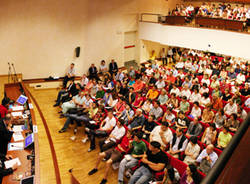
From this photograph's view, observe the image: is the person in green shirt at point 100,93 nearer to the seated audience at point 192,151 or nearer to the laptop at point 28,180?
the seated audience at point 192,151

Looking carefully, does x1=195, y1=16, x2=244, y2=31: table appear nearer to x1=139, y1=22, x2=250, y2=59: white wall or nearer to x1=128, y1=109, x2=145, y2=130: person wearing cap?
x1=139, y1=22, x2=250, y2=59: white wall

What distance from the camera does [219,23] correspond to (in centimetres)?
967

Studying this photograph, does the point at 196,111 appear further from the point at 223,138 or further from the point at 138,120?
the point at 138,120

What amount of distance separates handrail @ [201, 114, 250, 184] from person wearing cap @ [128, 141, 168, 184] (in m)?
3.53

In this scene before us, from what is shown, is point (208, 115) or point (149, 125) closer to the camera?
point (149, 125)

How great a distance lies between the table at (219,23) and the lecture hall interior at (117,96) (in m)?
0.04

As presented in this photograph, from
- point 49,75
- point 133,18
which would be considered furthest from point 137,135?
point 133,18

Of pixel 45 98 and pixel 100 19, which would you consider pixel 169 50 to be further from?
pixel 45 98

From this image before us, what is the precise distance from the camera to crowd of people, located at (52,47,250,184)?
4227 millimetres

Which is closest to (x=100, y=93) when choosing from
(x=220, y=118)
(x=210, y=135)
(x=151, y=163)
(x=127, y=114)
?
(x=127, y=114)

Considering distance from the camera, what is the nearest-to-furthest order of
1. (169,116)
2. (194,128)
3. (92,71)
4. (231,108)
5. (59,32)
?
1. (194,128)
2. (169,116)
3. (231,108)
4. (59,32)
5. (92,71)

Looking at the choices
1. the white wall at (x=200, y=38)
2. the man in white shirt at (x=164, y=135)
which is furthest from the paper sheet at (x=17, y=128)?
the white wall at (x=200, y=38)

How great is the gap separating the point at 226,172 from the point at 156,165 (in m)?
3.83

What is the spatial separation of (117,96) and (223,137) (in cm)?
359
